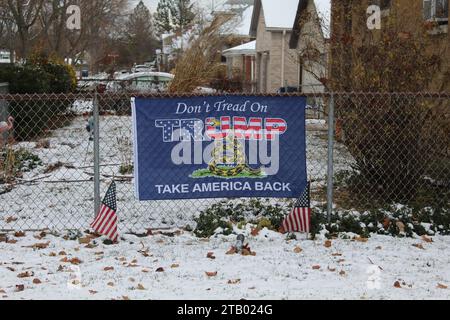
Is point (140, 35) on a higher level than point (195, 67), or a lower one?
higher

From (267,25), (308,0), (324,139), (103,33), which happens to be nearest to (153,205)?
(324,139)

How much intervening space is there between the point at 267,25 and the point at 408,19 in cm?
1833

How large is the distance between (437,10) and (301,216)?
23.0ft

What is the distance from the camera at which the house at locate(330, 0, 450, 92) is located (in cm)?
869

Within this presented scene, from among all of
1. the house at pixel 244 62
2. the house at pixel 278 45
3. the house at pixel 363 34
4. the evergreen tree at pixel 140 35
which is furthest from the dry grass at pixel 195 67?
the evergreen tree at pixel 140 35

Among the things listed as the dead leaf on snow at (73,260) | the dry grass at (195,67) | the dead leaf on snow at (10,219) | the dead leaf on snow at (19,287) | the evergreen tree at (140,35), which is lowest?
the dead leaf on snow at (73,260)

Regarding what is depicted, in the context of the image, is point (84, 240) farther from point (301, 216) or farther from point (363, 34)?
point (363, 34)

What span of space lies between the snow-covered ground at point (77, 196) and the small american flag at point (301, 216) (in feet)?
4.01

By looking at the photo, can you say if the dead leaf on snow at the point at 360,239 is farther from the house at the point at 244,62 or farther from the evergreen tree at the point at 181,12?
the evergreen tree at the point at 181,12

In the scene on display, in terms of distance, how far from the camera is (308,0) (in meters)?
23.7

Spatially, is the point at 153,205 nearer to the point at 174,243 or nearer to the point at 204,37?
the point at 174,243

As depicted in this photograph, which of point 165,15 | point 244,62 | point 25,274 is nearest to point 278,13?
point 244,62

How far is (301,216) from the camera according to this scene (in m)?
6.88

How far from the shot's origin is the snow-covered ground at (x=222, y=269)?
16.9ft
